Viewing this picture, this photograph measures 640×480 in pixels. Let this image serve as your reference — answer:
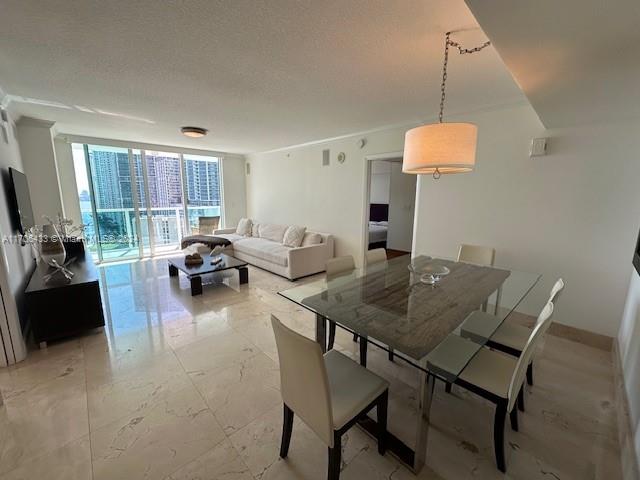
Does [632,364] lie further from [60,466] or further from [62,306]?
[62,306]

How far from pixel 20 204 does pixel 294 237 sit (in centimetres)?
345

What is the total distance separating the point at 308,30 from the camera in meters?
1.56

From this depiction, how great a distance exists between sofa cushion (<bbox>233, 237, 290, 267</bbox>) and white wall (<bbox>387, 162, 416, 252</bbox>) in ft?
9.53

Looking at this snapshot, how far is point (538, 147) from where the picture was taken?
259 cm

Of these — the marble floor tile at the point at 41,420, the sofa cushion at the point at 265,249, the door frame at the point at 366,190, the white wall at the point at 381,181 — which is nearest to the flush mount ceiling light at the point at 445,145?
the door frame at the point at 366,190

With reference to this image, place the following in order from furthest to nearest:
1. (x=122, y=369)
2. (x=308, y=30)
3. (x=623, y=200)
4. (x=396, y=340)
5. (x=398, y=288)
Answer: (x=623, y=200) → (x=122, y=369) → (x=398, y=288) → (x=308, y=30) → (x=396, y=340)

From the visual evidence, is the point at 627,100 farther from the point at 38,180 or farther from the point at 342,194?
the point at 38,180

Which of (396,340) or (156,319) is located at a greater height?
(396,340)

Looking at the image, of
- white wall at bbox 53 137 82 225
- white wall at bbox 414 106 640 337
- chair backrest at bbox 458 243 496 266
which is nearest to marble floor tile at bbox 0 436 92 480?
chair backrest at bbox 458 243 496 266

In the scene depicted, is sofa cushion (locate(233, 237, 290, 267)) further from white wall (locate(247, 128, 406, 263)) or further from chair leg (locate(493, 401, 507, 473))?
chair leg (locate(493, 401, 507, 473))

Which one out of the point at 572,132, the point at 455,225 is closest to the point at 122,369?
the point at 455,225

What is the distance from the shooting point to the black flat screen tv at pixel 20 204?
9.09ft

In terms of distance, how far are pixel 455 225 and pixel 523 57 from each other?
7.16 feet

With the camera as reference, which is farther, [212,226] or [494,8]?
[212,226]
